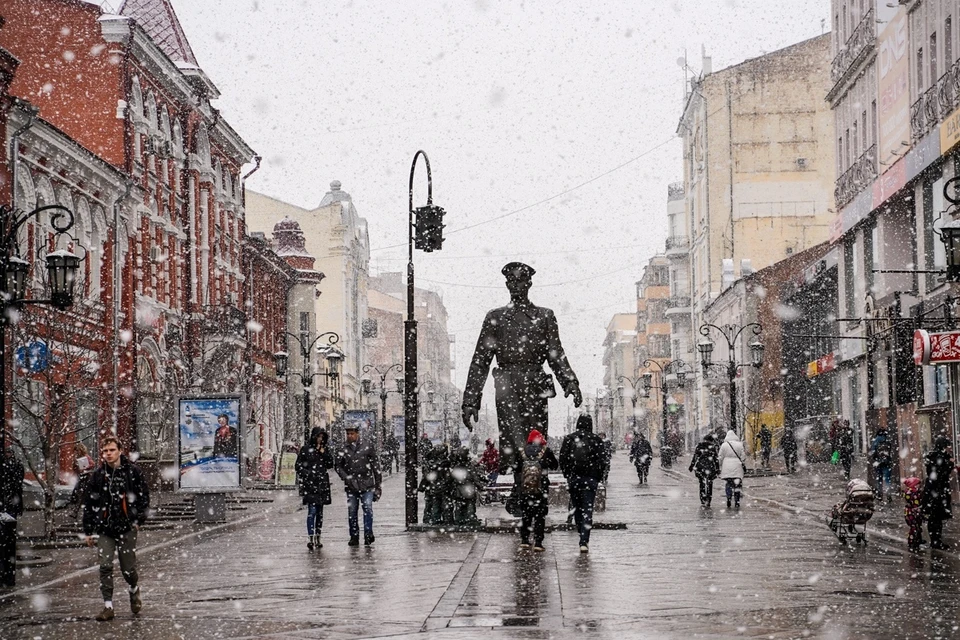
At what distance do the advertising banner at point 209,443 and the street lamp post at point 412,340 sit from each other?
467 cm

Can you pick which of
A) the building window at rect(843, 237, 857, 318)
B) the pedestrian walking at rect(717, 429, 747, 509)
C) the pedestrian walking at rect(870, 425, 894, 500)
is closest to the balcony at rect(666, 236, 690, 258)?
the building window at rect(843, 237, 857, 318)

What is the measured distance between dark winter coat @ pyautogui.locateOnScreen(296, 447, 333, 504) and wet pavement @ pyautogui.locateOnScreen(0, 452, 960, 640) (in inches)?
27.0

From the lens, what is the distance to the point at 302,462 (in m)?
19.7

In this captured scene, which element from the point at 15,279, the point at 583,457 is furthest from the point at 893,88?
the point at 15,279

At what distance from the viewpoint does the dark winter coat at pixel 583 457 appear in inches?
656

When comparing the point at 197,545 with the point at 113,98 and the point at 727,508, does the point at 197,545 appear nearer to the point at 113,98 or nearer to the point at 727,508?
the point at 727,508

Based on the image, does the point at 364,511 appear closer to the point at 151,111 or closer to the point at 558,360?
the point at 558,360

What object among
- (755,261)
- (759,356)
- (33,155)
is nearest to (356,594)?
(33,155)

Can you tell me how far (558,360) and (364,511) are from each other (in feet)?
17.3

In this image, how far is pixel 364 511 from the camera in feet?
63.1

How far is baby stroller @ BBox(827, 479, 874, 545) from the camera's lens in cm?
1802

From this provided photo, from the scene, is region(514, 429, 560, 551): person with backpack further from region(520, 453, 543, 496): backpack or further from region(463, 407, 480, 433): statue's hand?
region(463, 407, 480, 433): statue's hand

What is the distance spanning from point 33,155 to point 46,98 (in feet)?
27.2

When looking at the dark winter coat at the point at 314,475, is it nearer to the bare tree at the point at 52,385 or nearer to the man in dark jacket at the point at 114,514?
the bare tree at the point at 52,385
